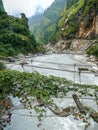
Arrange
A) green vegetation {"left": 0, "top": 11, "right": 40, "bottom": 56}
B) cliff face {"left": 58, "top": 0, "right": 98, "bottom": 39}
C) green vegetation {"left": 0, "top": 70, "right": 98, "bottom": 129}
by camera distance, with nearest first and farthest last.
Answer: green vegetation {"left": 0, "top": 70, "right": 98, "bottom": 129} < green vegetation {"left": 0, "top": 11, "right": 40, "bottom": 56} < cliff face {"left": 58, "top": 0, "right": 98, "bottom": 39}

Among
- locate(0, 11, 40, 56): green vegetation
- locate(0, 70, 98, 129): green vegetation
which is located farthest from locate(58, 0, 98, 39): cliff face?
locate(0, 70, 98, 129): green vegetation

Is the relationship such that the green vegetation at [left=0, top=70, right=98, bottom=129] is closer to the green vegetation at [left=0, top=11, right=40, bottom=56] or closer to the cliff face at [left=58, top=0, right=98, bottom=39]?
the green vegetation at [left=0, top=11, right=40, bottom=56]

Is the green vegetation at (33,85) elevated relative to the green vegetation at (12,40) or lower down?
lower down

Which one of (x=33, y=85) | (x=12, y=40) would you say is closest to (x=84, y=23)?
(x=12, y=40)

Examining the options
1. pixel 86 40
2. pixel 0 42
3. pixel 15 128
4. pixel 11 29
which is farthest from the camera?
pixel 86 40

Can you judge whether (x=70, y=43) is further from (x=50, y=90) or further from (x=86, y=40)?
(x=50, y=90)

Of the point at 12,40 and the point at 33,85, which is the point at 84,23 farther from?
the point at 33,85

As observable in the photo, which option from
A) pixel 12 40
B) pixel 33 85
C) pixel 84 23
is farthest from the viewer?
pixel 84 23

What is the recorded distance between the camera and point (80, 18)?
118 m

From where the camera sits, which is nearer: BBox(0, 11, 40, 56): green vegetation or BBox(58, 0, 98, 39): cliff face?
BBox(0, 11, 40, 56): green vegetation

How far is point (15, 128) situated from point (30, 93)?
8.12 metres

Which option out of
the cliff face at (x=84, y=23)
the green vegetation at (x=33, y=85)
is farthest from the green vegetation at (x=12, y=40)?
the green vegetation at (x=33, y=85)

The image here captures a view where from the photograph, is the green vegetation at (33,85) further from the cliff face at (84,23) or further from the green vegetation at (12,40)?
the cliff face at (84,23)

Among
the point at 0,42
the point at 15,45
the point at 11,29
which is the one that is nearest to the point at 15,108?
the point at 0,42
